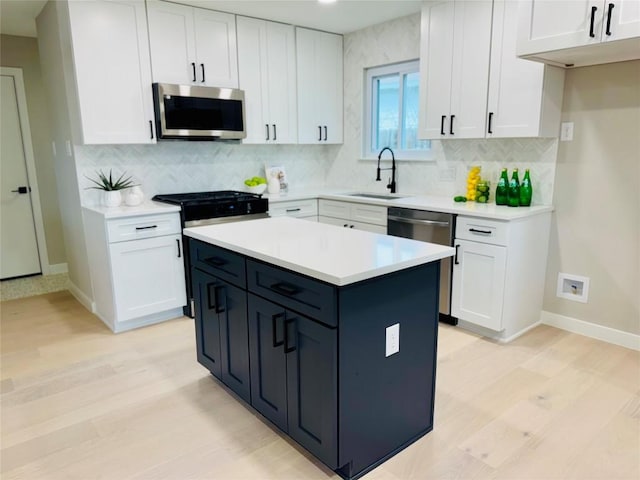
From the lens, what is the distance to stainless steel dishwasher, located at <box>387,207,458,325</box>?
3229mm

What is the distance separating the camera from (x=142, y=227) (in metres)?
3.29

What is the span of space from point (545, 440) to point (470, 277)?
1296 mm

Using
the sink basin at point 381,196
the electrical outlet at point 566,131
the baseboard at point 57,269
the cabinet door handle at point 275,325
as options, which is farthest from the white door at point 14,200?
the electrical outlet at point 566,131

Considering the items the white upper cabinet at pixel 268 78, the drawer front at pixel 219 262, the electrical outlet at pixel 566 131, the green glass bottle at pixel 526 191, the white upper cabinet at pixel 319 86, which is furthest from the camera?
the white upper cabinet at pixel 319 86

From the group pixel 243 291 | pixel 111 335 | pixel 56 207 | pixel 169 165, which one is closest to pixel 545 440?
pixel 243 291

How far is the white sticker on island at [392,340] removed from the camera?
1818mm

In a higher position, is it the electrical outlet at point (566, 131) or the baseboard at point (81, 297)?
the electrical outlet at point (566, 131)

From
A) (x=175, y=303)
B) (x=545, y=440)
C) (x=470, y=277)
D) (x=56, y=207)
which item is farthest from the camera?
(x=56, y=207)

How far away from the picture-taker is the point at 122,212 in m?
3.21

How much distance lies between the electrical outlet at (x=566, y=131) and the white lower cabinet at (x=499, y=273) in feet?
1.79

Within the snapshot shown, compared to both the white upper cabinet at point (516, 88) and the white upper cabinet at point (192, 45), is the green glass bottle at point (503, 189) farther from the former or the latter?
the white upper cabinet at point (192, 45)

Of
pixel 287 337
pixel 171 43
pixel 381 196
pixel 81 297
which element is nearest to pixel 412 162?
pixel 381 196

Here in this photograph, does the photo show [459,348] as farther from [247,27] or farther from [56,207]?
[56,207]

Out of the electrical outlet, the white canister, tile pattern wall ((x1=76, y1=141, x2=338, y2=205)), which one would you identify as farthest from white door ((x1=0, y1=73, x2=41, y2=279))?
the electrical outlet
